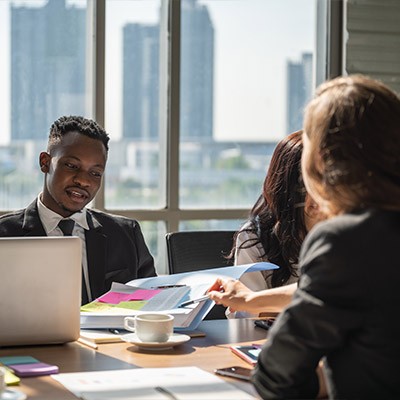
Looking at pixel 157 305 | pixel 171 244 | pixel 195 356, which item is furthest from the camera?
pixel 171 244

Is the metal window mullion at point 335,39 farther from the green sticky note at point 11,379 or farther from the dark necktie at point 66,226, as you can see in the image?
the green sticky note at point 11,379

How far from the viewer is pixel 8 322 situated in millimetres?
1967

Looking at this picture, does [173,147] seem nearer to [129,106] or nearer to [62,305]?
[129,106]

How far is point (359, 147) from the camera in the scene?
1.22 m

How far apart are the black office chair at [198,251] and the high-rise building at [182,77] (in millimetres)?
1368

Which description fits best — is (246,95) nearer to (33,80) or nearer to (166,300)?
(33,80)

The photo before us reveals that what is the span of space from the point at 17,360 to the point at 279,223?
1.05m

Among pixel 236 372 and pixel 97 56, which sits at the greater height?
pixel 97 56

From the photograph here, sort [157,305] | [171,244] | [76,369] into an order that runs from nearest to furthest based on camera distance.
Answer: [76,369] → [157,305] → [171,244]

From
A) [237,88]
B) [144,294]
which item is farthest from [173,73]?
[144,294]

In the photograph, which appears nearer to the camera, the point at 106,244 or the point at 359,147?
the point at 359,147

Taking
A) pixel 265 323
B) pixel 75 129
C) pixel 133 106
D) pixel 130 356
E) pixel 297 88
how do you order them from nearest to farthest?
pixel 130 356 < pixel 265 323 < pixel 75 129 < pixel 133 106 < pixel 297 88

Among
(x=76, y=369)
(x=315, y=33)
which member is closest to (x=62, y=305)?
(x=76, y=369)

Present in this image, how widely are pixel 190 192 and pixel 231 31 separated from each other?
84cm
